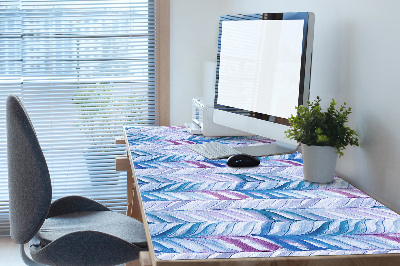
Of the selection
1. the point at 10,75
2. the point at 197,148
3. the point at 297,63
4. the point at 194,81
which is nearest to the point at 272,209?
the point at 297,63

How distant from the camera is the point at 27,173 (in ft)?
6.00

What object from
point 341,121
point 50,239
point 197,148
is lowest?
point 50,239

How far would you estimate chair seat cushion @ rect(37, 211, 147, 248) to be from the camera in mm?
2080

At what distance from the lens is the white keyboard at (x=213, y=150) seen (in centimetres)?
217

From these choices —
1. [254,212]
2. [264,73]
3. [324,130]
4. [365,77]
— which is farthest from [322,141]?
[264,73]

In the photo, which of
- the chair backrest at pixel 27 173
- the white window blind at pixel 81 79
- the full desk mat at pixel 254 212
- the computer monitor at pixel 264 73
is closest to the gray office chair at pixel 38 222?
the chair backrest at pixel 27 173

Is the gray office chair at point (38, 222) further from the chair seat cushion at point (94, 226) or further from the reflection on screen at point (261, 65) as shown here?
the reflection on screen at point (261, 65)

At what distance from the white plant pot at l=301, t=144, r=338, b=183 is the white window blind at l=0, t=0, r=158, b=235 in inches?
75.9

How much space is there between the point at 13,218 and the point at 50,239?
18 centimetres

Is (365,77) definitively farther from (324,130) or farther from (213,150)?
(213,150)

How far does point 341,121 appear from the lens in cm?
177

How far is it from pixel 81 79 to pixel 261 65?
163cm

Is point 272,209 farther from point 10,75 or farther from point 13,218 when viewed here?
point 10,75

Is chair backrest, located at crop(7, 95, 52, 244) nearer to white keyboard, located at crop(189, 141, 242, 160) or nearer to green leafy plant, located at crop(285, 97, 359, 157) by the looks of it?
white keyboard, located at crop(189, 141, 242, 160)
